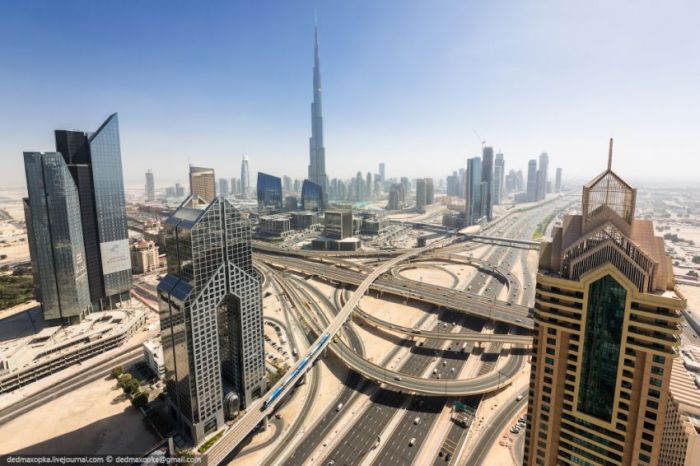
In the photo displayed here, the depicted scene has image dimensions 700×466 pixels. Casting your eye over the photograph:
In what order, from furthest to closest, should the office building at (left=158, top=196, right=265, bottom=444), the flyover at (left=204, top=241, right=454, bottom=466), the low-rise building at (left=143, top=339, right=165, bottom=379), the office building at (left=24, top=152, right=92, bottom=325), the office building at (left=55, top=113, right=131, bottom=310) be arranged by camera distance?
the office building at (left=55, top=113, right=131, bottom=310) < the office building at (left=24, top=152, right=92, bottom=325) < the low-rise building at (left=143, top=339, right=165, bottom=379) < the flyover at (left=204, top=241, right=454, bottom=466) < the office building at (left=158, top=196, right=265, bottom=444)

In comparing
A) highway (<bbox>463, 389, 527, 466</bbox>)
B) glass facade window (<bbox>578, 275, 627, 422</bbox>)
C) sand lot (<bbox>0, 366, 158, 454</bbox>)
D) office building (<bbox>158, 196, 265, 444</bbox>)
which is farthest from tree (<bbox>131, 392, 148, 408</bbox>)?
glass facade window (<bbox>578, 275, 627, 422</bbox>)

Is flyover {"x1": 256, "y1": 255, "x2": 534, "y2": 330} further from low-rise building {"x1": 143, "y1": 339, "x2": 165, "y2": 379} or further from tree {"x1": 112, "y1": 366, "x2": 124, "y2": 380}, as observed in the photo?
tree {"x1": 112, "y1": 366, "x2": 124, "y2": 380}

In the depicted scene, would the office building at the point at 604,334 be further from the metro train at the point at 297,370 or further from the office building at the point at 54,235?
the office building at the point at 54,235

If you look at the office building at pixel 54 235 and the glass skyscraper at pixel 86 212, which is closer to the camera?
the office building at pixel 54 235

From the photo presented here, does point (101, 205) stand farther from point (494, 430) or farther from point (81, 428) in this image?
point (494, 430)

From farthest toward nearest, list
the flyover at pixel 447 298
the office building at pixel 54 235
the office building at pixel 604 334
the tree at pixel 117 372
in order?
the flyover at pixel 447 298 < the office building at pixel 54 235 < the tree at pixel 117 372 < the office building at pixel 604 334

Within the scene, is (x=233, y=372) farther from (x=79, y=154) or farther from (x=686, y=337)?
(x=686, y=337)

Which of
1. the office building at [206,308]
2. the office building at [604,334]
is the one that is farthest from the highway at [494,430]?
the office building at [206,308]
